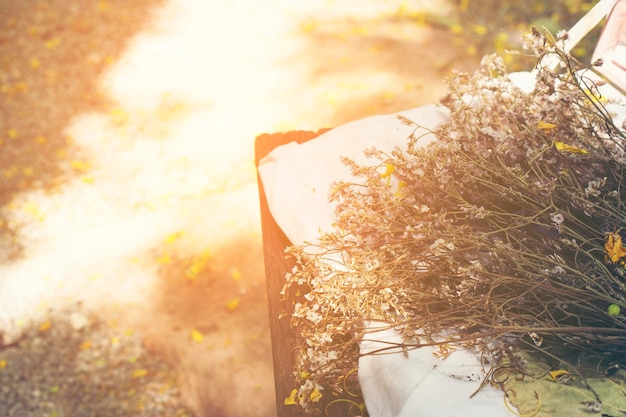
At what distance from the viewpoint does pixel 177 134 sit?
3605mm

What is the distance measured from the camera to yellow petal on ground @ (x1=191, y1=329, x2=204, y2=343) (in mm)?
2646

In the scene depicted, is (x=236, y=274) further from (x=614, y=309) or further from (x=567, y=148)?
(x=614, y=309)

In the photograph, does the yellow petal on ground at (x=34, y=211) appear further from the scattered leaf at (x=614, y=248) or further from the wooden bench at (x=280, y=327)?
the scattered leaf at (x=614, y=248)

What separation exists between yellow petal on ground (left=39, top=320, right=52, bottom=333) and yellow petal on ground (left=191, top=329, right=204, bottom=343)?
0.72m

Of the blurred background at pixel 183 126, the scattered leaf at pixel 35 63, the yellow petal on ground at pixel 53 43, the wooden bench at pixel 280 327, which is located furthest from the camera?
the yellow petal on ground at pixel 53 43

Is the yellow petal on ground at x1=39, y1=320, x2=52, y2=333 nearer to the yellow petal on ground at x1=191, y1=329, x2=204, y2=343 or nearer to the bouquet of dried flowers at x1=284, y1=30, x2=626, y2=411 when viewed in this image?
the yellow petal on ground at x1=191, y1=329, x2=204, y2=343

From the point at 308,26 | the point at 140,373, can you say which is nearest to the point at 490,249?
the point at 140,373

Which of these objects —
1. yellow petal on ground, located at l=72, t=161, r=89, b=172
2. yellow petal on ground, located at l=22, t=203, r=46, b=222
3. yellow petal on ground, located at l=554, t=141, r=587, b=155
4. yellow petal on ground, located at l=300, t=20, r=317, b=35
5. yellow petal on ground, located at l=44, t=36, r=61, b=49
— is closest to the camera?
yellow petal on ground, located at l=554, t=141, r=587, b=155

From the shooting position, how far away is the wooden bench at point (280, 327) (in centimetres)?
141

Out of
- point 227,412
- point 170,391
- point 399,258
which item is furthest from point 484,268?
point 170,391

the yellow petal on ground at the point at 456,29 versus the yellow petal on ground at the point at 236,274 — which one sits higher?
the yellow petal on ground at the point at 456,29

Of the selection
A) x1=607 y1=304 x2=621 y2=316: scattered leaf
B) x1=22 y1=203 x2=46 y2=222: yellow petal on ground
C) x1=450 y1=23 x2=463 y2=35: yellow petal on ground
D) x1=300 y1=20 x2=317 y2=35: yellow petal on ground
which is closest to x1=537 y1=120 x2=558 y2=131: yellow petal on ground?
x1=607 y1=304 x2=621 y2=316: scattered leaf

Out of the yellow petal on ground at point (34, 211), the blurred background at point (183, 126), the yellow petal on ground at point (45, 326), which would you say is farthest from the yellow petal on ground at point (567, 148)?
the yellow petal on ground at point (34, 211)

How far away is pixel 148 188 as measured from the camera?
332 cm
